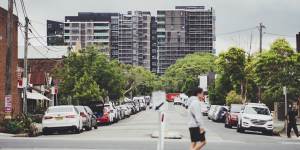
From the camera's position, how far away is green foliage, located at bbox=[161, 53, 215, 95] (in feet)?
571

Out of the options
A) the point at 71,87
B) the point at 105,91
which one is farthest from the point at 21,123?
the point at 105,91

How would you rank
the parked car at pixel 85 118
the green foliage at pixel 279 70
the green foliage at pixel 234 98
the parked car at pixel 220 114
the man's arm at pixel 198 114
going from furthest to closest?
the green foliage at pixel 234 98, the parked car at pixel 220 114, the green foliage at pixel 279 70, the parked car at pixel 85 118, the man's arm at pixel 198 114

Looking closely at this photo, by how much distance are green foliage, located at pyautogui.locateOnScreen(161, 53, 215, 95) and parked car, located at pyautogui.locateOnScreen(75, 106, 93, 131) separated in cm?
13135

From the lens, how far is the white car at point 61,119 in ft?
104

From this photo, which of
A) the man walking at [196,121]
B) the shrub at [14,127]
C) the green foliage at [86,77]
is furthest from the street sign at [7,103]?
the green foliage at [86,77]

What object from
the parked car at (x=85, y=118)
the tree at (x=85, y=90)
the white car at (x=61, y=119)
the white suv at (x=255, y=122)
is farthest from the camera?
the tree at (x=85, y=90)

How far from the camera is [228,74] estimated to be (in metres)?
77.2

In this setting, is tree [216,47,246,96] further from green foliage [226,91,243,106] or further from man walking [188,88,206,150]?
man walking [188,88,206,150]

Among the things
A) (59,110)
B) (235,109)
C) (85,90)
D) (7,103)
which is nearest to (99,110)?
(85,90)

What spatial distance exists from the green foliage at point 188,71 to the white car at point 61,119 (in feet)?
447

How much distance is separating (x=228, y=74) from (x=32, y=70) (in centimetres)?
2328

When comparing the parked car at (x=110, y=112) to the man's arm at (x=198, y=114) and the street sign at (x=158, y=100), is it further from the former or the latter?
the man's arm at (x=198, y=114)

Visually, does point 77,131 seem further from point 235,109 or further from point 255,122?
point 235,109

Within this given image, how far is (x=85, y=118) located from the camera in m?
35.7
